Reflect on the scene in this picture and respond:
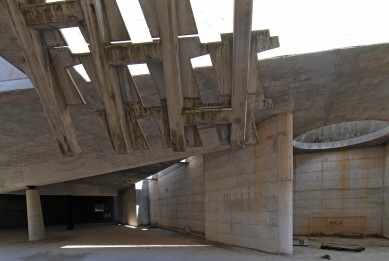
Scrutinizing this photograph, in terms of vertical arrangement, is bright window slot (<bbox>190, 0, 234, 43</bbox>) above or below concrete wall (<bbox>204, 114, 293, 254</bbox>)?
above

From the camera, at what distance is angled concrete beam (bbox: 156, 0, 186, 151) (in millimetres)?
3745

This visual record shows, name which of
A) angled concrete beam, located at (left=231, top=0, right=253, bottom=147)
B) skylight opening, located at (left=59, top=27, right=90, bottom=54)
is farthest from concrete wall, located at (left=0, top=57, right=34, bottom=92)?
angled concrete beam, located at (left=231, top=0, right=253, bottom=147)

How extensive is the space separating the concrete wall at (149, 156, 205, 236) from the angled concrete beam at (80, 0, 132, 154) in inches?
384

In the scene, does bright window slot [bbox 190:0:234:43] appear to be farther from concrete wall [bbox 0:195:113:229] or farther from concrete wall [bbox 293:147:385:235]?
concrete wall [bbox 0:195:113:229]

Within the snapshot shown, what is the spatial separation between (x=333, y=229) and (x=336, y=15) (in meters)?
11.8

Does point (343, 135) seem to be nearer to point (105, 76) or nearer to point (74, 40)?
point (105, 76)

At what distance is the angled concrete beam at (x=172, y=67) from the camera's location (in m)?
3.75

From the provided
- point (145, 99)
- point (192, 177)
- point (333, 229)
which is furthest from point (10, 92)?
point (333, 229)

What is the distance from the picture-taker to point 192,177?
1552cm

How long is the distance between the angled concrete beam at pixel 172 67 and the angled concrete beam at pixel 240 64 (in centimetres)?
93

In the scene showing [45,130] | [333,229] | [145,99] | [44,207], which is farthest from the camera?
[44,207]

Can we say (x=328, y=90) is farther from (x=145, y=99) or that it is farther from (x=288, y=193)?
(x=145, y=99)

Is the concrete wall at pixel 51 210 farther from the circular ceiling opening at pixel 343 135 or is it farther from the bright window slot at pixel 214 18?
the bright window slot at pixel 214 18

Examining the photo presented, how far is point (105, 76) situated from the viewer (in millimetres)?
4348
